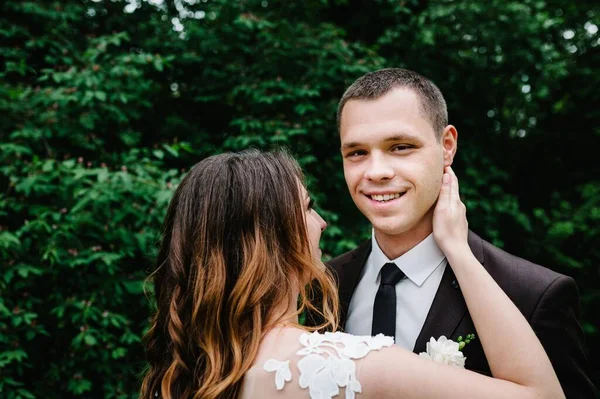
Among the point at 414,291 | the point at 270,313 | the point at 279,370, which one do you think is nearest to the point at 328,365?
the point at 279,370

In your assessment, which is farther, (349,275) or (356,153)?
(349,275)

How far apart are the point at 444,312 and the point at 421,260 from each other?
0.29 m

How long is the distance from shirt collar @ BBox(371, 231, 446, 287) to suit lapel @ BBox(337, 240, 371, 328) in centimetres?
28

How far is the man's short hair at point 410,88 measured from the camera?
237 cm

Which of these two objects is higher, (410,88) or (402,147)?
(410,88)

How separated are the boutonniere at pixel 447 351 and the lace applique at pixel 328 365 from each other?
0.25 metres

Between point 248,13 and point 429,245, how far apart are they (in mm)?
3959

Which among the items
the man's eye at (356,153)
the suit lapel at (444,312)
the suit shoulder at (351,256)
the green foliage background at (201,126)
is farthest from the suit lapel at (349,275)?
the green foliage background at (201,126)

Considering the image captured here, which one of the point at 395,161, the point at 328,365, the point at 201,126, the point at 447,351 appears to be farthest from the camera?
the point at 201,126

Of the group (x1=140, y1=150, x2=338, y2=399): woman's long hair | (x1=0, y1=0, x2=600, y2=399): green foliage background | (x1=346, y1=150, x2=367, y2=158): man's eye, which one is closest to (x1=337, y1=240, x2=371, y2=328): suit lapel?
(x1=140, y1=150, x2=338, y2=399): woman's long hair

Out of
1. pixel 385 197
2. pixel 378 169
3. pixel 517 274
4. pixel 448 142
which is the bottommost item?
pixel 517 274

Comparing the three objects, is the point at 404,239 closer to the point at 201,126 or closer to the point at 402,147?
the point at 402,147

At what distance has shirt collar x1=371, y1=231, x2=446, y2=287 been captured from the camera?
2436 millimetres

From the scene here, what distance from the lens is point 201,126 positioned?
6309 mm
